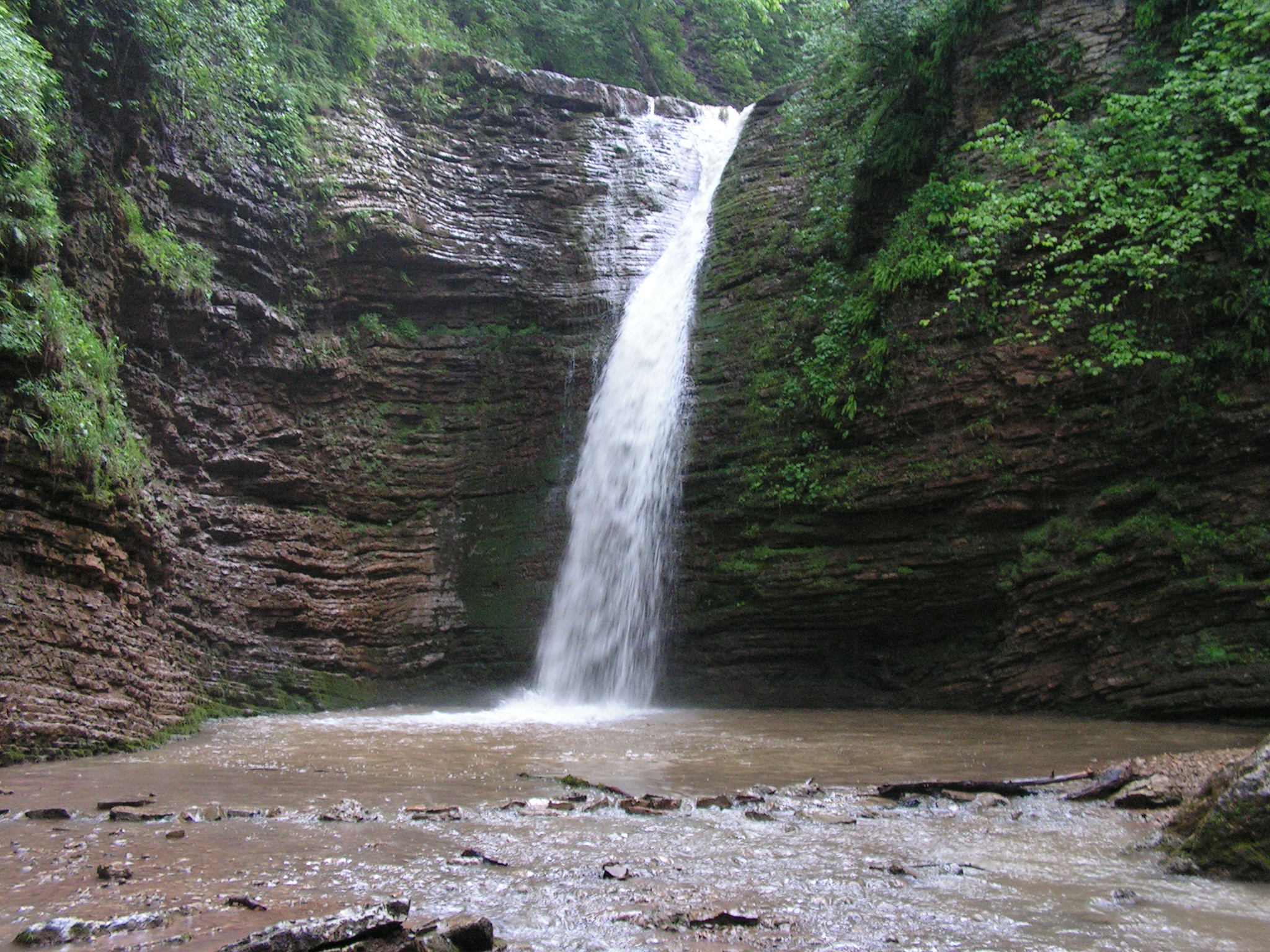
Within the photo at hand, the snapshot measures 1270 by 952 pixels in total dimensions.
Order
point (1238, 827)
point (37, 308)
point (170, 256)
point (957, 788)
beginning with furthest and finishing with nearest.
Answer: point (170, 256)
point (37, 308)
point (957, 788)
point (1238, 827)

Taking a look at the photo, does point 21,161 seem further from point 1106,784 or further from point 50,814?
point 1106,784

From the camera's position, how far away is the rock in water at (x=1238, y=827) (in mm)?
3008

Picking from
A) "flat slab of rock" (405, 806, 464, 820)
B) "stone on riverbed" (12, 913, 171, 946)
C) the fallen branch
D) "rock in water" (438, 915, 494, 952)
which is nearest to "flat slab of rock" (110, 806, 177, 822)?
"flat slab of rock" (405, 806, 464, 820)

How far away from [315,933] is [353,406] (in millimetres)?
11440

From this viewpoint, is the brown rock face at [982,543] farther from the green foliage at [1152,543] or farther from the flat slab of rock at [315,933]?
the flat slab of rock at [315,933]

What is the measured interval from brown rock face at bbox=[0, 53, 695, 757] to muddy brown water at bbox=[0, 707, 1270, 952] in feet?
11.3

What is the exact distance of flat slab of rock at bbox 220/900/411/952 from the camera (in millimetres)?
2258

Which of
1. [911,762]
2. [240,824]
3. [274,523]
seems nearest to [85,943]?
[240,824]

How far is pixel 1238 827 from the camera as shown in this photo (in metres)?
3.06

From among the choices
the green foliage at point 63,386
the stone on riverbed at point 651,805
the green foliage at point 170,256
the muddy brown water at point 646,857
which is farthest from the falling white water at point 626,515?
the stone on riverbed at point 651,805

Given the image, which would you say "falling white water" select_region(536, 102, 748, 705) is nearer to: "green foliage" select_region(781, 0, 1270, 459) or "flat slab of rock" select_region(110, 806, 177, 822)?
"green foliage" select_region(781, 0, 1270, 459)

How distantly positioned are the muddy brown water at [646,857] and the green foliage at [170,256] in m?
6.56

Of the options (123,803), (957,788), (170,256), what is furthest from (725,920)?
(170,256)

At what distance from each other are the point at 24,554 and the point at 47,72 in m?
4.90
